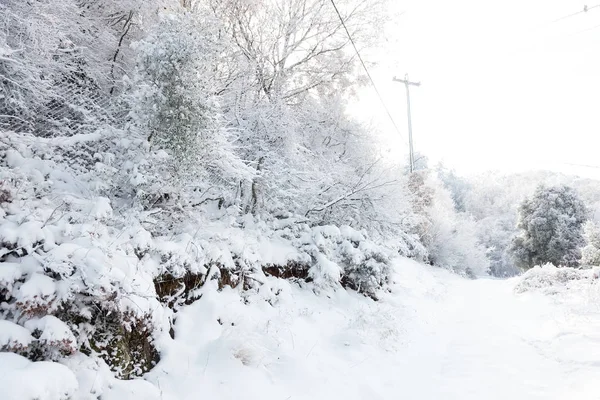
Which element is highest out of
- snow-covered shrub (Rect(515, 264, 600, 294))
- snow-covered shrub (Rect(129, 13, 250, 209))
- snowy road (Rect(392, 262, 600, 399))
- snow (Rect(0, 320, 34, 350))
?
snow-covered shrub (Rect(129, 13, 250, 209))

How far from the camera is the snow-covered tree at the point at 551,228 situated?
88.2 ft

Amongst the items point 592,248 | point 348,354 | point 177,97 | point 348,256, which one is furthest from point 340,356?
point 592,248

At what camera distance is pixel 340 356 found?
481 cm

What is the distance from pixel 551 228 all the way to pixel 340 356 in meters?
29.2

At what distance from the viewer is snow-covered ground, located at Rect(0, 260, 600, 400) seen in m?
3.25

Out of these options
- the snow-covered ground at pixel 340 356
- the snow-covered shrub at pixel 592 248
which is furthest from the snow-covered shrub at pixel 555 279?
the snow-covered shrub at pixel 592 248

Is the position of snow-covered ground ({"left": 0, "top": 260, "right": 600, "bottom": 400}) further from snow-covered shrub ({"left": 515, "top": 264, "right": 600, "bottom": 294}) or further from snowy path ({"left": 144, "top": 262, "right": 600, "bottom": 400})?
snow-covered shrub ({"left": 515, "top": 264, "right": 600, "bottom": 294})

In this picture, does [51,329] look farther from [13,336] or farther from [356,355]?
[356,355]

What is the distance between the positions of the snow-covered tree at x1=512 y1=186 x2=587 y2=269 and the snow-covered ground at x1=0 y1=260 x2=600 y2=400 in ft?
76.8

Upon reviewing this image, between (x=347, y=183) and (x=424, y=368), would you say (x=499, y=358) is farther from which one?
(x=347, y=183)

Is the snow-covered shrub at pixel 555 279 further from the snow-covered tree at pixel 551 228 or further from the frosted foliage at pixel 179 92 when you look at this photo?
the snow-covered tree at pixel 551 228

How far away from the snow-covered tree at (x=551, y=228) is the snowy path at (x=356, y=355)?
2375 centimetres

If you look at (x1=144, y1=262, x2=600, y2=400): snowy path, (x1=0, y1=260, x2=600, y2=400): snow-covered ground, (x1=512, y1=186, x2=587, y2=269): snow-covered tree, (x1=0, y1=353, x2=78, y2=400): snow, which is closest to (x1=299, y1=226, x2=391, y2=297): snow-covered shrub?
(x1=0, y1=260, x2=600, y2=400): snow-covered ground

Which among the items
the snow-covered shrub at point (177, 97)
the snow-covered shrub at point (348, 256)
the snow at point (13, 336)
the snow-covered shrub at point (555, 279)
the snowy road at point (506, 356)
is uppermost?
the snow-covered shrub at point (177, 97)
